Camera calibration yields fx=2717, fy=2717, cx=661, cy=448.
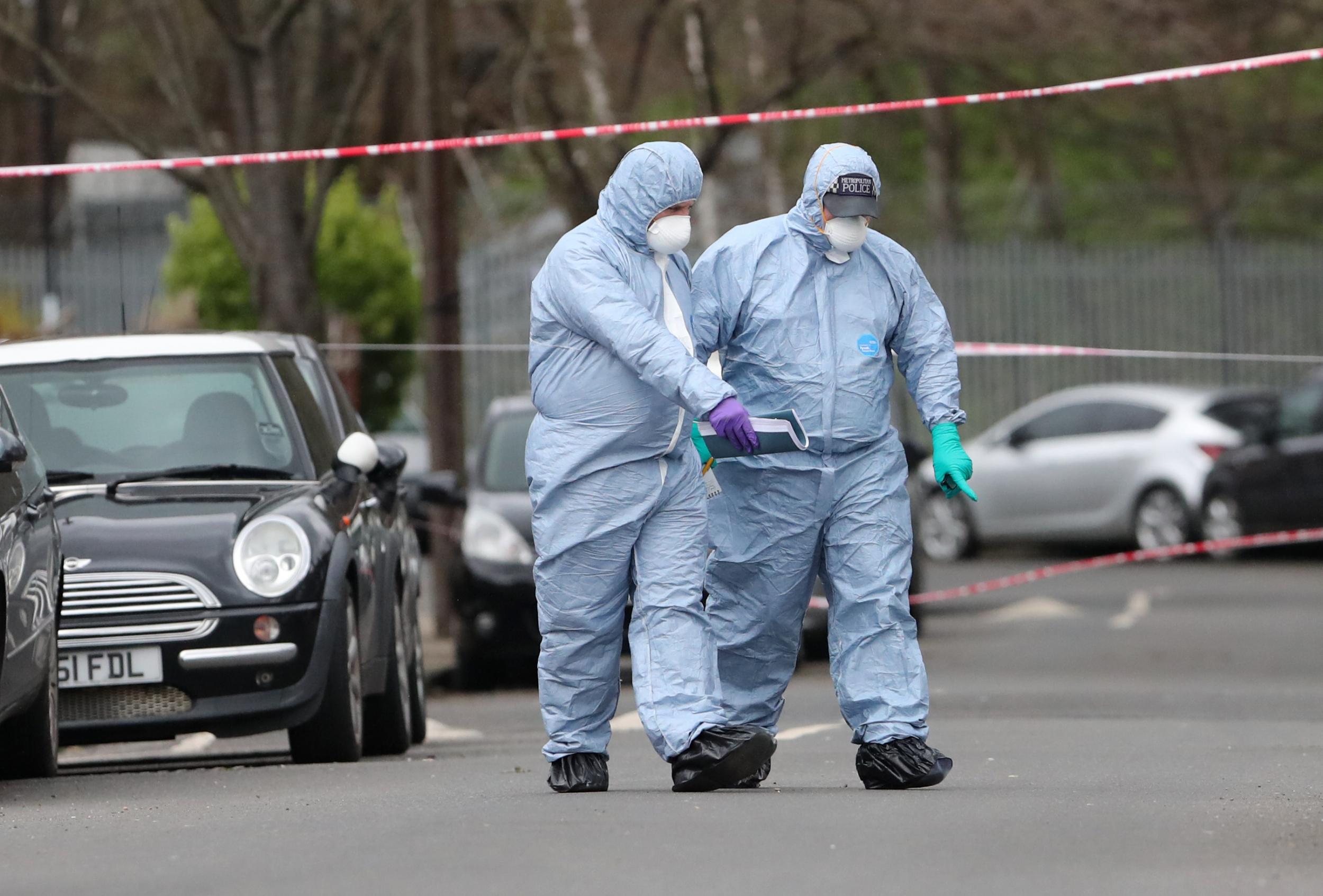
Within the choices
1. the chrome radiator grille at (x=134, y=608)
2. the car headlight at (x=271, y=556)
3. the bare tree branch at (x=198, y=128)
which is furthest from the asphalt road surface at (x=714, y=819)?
the bare tree branch at (x=198, y=128)

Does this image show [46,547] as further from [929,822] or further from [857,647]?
[929,822]

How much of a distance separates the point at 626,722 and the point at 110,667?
10.5 feet

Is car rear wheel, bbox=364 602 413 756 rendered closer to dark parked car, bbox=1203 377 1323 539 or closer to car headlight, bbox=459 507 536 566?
car headlight, bbox=459 507 536 566

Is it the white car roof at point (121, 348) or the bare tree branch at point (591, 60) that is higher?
the bare tree branch at point (591, 60)

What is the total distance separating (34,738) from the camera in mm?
8008

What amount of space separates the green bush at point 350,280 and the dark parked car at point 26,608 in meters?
16.4

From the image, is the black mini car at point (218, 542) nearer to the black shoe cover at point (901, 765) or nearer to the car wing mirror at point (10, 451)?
the car wing mirror at point (10, 451)

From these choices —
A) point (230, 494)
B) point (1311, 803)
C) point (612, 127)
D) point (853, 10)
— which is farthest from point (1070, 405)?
point (1311, 803)

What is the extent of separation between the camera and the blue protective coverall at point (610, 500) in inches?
270

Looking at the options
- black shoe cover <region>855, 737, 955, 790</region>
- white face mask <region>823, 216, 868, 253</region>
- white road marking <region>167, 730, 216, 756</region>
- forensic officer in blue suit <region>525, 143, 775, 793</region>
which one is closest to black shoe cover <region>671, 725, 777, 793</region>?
forensic officer in blue suit <region>525, 143, 775, 793</region>

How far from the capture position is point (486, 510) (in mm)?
13188

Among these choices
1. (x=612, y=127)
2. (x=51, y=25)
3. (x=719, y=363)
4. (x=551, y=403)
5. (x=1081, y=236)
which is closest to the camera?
(x=551, y=403)

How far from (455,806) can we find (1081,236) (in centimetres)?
3765

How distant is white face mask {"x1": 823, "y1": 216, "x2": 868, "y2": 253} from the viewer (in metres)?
7.25
